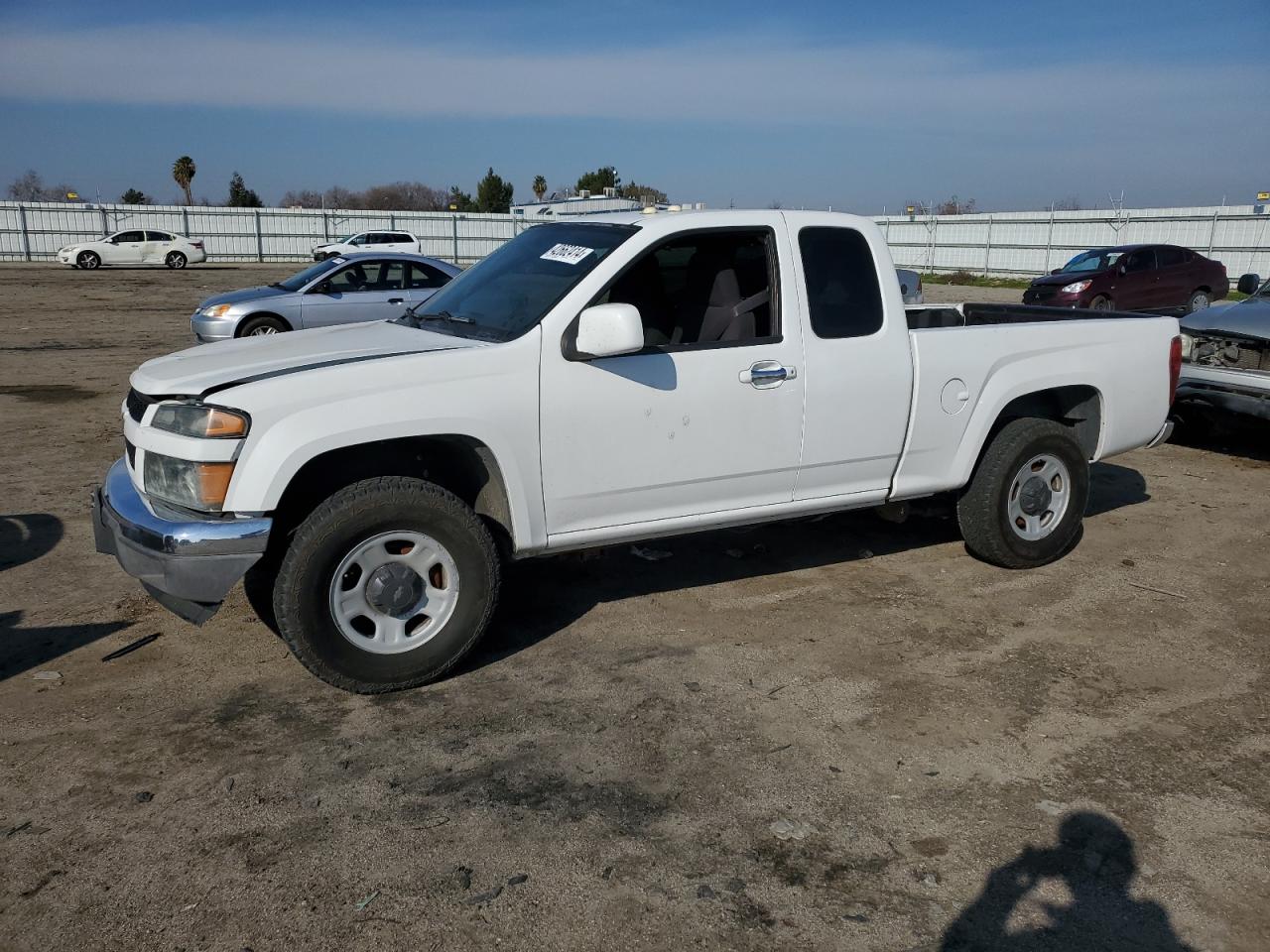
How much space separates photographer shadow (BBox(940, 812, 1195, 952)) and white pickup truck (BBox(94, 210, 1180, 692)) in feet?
6.86

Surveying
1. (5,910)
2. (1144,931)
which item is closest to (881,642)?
(1144,931)

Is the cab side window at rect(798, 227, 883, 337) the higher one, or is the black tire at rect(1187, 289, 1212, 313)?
the cab side window at rect(798, 227, 883, 337)

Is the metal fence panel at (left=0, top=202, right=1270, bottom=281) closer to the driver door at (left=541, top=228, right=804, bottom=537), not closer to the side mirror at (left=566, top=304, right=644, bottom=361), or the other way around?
the driver door at (left=541, top=228, right=804, bottom=537)

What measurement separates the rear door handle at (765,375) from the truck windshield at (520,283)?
2.63 feet

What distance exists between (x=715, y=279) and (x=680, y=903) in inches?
118

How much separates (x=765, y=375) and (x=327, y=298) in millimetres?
10035

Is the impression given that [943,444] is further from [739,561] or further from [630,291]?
[630,291]

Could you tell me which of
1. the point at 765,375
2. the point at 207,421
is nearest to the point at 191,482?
the point at 207,421

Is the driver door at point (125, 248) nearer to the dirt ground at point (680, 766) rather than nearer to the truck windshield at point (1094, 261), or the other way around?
the truck windshield at point (1094, 261)

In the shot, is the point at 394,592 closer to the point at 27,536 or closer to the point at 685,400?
the point at 685,400

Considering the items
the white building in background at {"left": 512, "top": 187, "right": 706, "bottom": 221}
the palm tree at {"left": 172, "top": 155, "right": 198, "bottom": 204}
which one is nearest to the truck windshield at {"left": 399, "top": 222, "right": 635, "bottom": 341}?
the white building in background at {"left": 512, "top": 187, "right": 706, "bottom": 221}

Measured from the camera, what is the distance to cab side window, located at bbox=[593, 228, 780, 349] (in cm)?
495

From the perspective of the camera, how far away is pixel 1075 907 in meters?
3.02

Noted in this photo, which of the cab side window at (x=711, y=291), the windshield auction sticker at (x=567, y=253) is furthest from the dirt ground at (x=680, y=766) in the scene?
the windshield auction sticker at (x=567, y=253)
